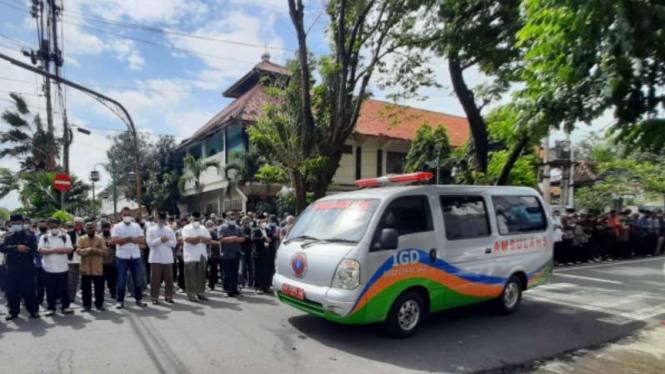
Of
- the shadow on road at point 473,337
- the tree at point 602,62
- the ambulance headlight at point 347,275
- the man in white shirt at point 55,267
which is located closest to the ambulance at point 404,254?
the ambulance headlight at point 347,275

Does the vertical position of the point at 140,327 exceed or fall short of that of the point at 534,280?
it falls short

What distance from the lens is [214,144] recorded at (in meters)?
23.1

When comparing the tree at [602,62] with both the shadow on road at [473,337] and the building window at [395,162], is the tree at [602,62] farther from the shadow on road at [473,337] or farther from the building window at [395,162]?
the building window at [395,162]

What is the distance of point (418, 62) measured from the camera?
11.2m

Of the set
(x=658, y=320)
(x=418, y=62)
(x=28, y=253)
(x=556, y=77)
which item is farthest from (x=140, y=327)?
(x=418, y=62)

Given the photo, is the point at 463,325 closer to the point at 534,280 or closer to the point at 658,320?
the point at 534,280

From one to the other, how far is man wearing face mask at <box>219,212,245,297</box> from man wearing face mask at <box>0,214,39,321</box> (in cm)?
309

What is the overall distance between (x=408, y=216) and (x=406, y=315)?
4.25ft

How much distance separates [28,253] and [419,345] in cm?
624

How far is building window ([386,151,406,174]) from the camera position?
22.8 meters

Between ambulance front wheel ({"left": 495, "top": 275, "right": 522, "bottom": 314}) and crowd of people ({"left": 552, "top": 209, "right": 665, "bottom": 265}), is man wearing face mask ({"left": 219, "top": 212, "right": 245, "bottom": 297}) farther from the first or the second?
crowd of people ({"left": 552, "top": 209, "right": 665, "bottom": 265})

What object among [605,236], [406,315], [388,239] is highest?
[388,239]

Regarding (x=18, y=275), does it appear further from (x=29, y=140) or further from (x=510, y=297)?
(x=29, y=140)

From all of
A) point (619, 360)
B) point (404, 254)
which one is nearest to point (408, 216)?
point (404, 254)
